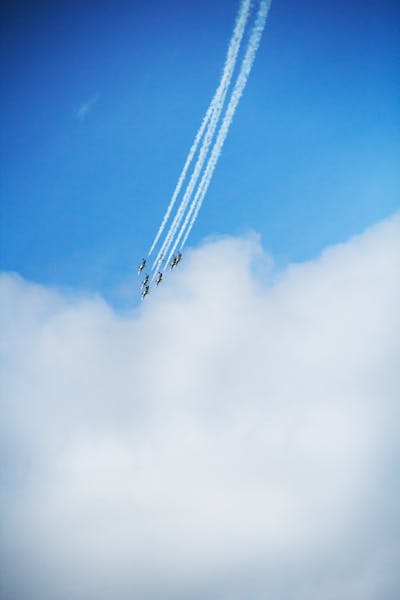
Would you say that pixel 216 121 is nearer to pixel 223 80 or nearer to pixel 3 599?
pixel 223 80

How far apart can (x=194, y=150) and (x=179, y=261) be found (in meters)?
12.7

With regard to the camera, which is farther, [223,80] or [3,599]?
[3,599]

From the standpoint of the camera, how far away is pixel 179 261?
36625mm

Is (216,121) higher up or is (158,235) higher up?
(216,121)

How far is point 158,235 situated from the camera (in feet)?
100

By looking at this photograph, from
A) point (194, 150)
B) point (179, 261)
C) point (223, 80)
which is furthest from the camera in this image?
point (179, 261)

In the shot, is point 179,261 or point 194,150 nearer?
point 194,150

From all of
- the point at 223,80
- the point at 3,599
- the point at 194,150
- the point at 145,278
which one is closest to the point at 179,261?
the point at 145,278

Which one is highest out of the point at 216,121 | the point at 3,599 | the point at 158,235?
the point at 216,121

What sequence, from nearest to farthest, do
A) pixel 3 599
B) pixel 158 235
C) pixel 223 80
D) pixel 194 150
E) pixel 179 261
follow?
1. pixel 223 80
2. pixel 194 150
3. pixel 158 235
4. pixel 179 261
5. pixel 3 599

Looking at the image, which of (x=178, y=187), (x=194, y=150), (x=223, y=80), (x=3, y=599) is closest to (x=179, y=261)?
(x=178, y=187)

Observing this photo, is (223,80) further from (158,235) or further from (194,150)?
(158,235)

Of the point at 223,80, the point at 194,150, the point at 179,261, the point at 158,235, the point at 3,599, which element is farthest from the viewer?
the point at 3,599

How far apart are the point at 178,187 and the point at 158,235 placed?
4711mm
